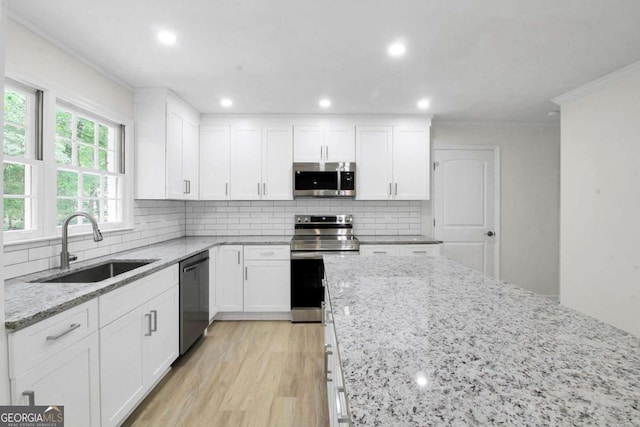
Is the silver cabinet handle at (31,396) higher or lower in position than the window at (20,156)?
lower

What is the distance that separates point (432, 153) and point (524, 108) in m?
1.11

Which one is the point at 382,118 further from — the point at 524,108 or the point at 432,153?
the point at 524,108

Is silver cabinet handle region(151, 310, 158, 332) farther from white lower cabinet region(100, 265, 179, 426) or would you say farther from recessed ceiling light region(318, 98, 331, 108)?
recessed ceiling light region(318, 98, 331, 108)

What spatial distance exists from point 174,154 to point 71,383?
226 cm

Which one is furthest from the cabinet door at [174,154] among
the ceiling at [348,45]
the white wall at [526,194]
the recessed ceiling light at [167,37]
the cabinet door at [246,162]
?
the white wall at [526,194]

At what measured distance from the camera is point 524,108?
11.9ft

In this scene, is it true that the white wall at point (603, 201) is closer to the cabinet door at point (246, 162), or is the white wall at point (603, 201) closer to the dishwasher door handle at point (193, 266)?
the cabinet door at point (246, 162)

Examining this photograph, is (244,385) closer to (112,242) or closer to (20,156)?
(112,242)

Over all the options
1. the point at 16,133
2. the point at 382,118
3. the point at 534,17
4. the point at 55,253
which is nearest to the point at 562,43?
the point at 534,17

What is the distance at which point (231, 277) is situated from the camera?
354 cm

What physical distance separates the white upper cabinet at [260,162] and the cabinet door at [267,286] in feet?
2.76

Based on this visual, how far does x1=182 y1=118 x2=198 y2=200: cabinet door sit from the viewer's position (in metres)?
3.42

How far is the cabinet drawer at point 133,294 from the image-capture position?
64.9 inches

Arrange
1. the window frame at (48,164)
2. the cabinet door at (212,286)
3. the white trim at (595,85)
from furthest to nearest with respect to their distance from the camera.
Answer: the cabinet door at (212,286), the white trim at (595,85), the window frame at (48,164)
